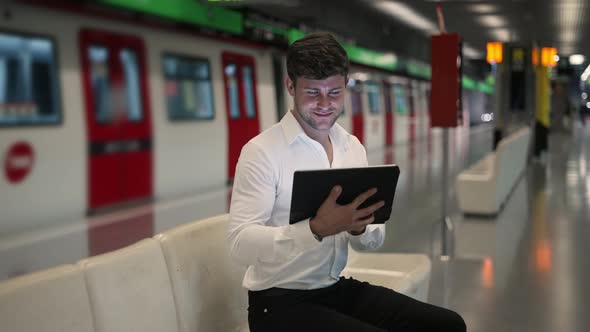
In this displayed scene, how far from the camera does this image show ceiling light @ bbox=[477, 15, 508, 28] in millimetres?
20092

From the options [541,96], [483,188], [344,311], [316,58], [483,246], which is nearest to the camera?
[316,58]

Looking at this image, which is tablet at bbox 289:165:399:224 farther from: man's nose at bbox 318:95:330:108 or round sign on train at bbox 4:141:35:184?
round sign on train at bbox 4:141:35:184

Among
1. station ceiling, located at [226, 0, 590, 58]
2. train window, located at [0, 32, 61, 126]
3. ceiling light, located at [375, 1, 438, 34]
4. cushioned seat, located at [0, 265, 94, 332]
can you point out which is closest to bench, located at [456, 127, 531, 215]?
train window, located at [0, 32, 61, 126]

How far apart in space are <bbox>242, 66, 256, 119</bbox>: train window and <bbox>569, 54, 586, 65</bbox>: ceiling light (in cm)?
2814

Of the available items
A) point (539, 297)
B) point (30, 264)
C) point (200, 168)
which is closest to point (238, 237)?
point (539, 297)

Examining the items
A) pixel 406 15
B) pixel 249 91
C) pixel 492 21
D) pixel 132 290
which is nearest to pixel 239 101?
pixel 249 91

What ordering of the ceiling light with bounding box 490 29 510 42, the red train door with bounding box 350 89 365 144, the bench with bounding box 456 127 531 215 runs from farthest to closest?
the ceiling light with bounding box 490 29 510 42
the red train door with bounding box 350 89 365 144
the bench with bounding box 456 127 531 215

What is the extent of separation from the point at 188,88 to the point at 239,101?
147 cm

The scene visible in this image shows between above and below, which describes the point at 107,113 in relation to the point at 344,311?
above

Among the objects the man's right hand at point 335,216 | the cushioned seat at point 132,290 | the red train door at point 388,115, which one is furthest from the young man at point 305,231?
the red train door at point 388,115

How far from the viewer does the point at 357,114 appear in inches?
739

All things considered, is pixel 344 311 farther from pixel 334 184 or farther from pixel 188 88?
pixel 188 88

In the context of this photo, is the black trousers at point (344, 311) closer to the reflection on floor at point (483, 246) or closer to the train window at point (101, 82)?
the reflection on floor at point (483, 246)

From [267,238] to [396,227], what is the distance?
574 cm
